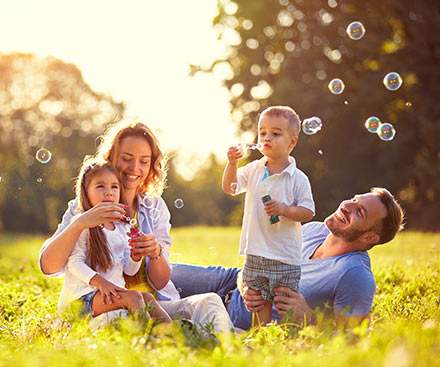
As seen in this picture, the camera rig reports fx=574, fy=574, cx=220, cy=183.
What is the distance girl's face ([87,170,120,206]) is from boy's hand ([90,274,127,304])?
0.53m

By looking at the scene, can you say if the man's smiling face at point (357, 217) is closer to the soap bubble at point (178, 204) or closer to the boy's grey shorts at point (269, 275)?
the boy's grey shorts at point (269, 275)

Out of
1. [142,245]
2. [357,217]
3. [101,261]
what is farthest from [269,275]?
[101,261]

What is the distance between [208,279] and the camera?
4438mm

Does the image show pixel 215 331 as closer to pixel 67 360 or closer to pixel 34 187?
pixel 67 360

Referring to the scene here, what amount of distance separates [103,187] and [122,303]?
750 mm

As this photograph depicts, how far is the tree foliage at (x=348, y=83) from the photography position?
47.4ft

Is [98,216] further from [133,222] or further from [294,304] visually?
[294,304]

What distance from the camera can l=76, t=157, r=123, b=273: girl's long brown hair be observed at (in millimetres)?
3406

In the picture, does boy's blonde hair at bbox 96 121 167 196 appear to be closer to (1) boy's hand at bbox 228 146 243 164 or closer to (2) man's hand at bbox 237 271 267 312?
(1) boy's hand at bbox 228 146 243 164

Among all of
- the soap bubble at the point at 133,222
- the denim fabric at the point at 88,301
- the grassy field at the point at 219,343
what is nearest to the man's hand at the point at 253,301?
the grassy field at the point at 219,343

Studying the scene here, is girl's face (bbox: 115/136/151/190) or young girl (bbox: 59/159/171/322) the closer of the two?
young girl (bbox: 59/159/171/322)

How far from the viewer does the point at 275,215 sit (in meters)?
3.55

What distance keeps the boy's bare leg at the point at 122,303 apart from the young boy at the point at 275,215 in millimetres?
791

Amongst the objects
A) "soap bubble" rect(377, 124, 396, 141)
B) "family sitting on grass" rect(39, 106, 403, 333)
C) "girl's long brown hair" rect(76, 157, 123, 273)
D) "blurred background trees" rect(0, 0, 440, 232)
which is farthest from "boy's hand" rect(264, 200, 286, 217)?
"blurred background trees" rect(0, 0, 440, 232)
